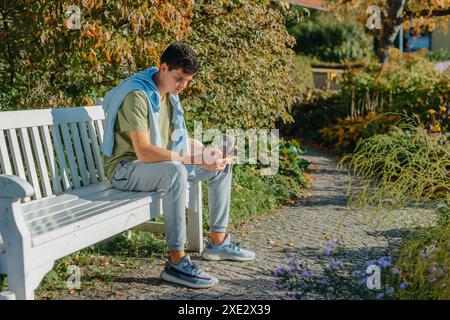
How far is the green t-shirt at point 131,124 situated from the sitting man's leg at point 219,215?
0.36 m

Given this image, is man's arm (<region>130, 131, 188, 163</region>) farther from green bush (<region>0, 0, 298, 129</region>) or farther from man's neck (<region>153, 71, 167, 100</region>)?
green bush (<region>0, 0, 298, 129</region>)

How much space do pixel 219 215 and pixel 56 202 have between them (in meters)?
1.11

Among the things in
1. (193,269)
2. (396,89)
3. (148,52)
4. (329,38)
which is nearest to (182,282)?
(193,269)

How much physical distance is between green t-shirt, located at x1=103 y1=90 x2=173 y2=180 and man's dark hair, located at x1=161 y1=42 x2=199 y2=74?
26 centimetres

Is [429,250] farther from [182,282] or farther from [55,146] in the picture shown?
[55,146]

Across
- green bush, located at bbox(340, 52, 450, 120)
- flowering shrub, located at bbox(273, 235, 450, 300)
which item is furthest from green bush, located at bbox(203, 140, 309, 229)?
green bush, located at bbox(340, 52, 450, 120)

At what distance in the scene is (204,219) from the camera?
5.57 meters

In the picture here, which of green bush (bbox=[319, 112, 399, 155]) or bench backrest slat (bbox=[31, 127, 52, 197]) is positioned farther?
green bush (bbox=[319, 112, 399, 155])

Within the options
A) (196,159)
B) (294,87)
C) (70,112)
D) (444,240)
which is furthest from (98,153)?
(294,87)

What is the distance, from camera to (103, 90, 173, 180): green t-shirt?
4.15 meters

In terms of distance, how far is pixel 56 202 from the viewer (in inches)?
158
